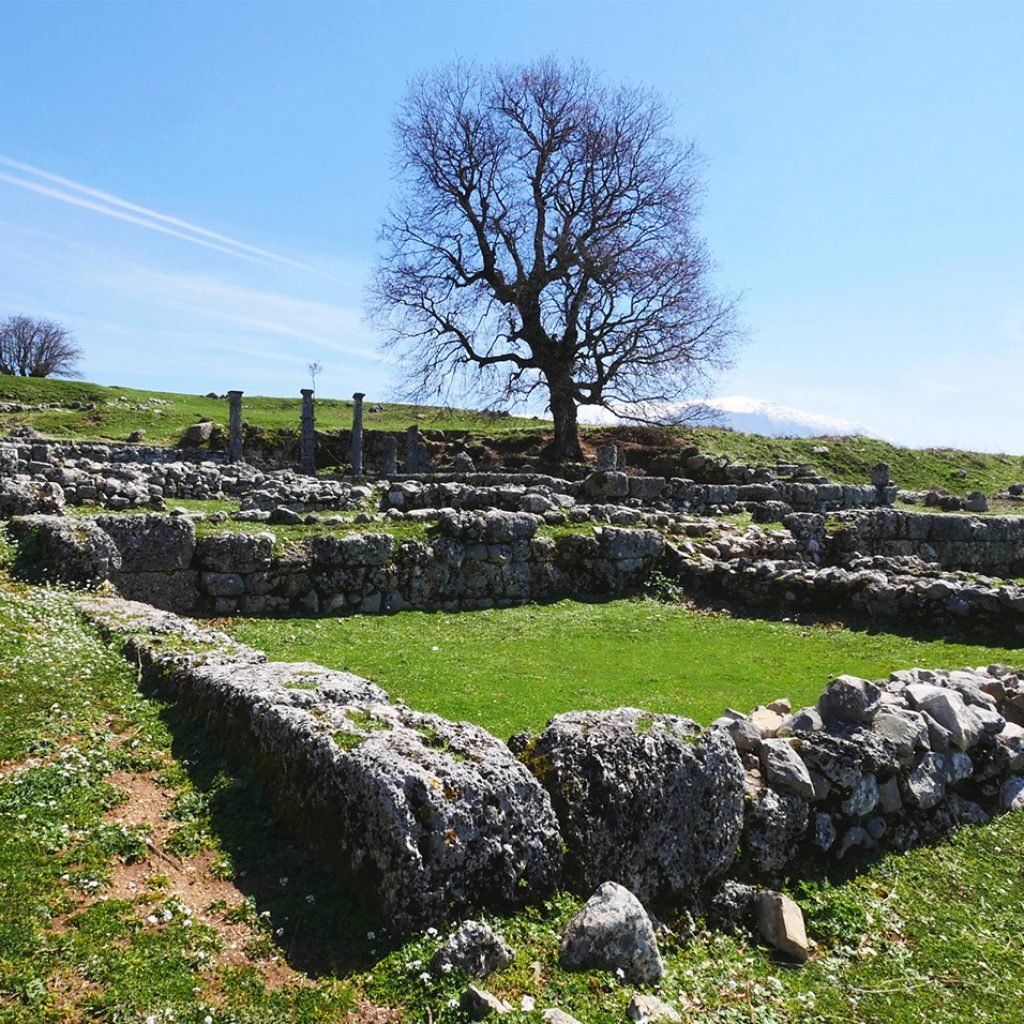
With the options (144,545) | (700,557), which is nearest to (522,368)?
(700,557)

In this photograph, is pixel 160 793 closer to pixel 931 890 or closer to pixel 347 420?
pixel 931 890

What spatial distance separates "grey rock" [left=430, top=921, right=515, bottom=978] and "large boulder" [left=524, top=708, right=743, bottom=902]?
82 cm

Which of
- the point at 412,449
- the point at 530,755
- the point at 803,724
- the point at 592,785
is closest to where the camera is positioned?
the point at 592,785

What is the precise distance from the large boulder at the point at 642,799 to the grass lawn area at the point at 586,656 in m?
2.47

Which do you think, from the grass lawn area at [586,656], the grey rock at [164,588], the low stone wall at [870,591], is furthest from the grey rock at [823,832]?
the grey rock at [164,588]

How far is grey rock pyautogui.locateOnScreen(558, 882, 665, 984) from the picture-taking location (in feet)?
12.5

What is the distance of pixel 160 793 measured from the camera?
5.13 meters

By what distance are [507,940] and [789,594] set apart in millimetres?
11730

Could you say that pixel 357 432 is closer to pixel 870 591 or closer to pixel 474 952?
pixel 870 591

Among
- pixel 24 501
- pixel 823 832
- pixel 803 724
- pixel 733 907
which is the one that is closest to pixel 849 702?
pixel 803 724

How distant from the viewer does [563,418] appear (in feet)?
114

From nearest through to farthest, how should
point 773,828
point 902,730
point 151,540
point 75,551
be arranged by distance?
point 773,828 < point 902,730 < point 75,551 < point 151,540

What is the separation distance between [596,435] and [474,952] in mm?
38066

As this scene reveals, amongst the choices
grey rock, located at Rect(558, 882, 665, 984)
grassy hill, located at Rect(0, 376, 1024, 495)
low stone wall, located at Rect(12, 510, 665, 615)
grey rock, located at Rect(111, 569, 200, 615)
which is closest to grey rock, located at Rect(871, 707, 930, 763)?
grey rock, located at Rect(558, 882, 665, 984)
